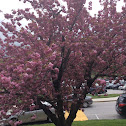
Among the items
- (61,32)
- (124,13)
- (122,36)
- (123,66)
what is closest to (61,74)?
(61,32)

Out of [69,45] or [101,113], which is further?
[101,113]

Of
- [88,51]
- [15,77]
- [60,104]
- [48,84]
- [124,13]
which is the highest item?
[124,13]

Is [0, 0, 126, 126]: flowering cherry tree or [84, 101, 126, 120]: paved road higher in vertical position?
[0, 0, 126, 126]: flowering cherry tree

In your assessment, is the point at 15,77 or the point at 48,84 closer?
the point at 15,77

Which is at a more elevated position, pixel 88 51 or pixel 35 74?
pixel 88 51

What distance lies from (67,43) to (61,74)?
35.7 inches

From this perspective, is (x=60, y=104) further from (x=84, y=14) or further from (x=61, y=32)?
(x=84, y=14)

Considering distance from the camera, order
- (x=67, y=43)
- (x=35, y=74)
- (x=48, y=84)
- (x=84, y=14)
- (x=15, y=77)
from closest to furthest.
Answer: (x=35, y=74) → (x=15, y=77) → (x=48, y=84) → (x=67, y=43) → (x=84, y=14)

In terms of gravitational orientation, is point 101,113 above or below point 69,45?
below

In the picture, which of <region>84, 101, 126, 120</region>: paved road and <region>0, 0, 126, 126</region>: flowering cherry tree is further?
<region>84, 101, 126, 120</region>: paved road

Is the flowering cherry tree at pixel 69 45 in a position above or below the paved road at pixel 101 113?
above

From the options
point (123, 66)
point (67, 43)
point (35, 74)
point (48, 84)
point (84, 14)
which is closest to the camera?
point (35, 74)

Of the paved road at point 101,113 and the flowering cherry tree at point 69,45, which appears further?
the paved road at point 101,113

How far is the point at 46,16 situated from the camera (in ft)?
16.3
